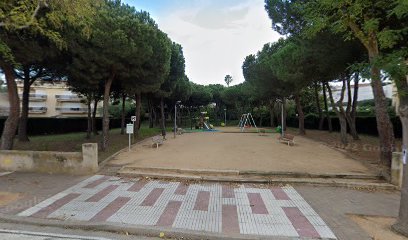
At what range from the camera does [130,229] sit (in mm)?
5332

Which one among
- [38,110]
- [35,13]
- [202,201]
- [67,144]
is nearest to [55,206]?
[202,201]

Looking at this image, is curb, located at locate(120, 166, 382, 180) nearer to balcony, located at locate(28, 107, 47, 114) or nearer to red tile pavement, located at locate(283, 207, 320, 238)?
red tile pavement, located at locate(283, 207, 320, 238)

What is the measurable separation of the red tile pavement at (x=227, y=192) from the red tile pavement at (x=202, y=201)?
40 centimetres

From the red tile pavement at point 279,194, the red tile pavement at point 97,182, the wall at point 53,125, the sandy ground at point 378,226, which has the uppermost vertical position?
the wall at point 53,125

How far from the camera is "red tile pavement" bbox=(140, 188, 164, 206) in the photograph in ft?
22.2

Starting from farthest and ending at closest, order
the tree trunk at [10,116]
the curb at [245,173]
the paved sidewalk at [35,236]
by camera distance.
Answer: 1. the tree trunk at [10,116]
2. the curb at [245,173]
3. the paved sidewalk at [35,236]

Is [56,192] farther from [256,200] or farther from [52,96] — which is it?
[52,96]

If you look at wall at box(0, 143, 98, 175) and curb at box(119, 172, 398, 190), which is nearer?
curb at box(119, 172, 398, 190)

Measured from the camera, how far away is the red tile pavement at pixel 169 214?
5611mm

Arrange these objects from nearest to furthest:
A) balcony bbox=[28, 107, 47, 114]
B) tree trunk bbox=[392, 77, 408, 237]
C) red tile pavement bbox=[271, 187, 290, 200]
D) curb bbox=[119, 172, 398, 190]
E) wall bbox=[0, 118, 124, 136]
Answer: tree trunk bbox=[392, 77, 408, 237] → red tile pavement bbox=[271, 187, 290, 200] → curb bbox=[119, 172, 398, 190] → wall bbox=[0, 118, 124, 136] → balcony bbox=[28, 107, 47, 114]

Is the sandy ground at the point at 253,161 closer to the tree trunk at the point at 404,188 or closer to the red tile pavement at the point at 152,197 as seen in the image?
the red tile pavement at the point at 152,197

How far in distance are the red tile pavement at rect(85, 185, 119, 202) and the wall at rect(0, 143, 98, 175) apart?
1.79 m

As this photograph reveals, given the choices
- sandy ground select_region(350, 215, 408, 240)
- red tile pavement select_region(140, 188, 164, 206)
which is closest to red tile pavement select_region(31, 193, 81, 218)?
red tile pavement select_region(140, 188, 164, 206)

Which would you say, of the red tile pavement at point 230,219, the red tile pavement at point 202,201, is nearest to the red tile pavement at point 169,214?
the red tile pavement at point 202,201
